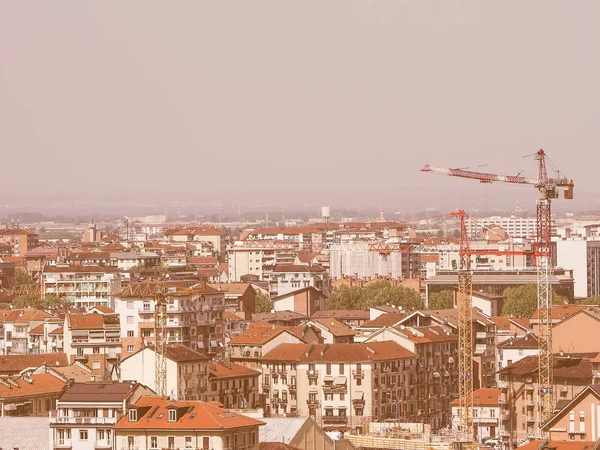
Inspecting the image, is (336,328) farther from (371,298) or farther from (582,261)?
(582,261)

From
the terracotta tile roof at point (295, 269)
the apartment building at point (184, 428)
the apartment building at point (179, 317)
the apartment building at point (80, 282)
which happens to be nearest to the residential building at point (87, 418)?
the apartment building at point (184, 428)

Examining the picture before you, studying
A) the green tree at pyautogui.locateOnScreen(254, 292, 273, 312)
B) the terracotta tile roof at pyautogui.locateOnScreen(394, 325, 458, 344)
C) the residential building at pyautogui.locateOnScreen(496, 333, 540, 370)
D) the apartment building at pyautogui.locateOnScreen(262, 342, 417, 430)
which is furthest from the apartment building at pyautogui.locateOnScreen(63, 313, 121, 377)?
the green tree at pyautogui.locateOnScreen(254, 292, 273, 312)

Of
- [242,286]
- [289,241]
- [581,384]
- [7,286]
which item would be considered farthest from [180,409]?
[289,241]

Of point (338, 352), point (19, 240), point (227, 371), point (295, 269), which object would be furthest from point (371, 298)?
point (19, 240)

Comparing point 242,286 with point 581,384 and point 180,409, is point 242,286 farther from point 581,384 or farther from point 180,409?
point 180,409

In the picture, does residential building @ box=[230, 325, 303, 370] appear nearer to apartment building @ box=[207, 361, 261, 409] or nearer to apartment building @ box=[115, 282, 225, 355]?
apartment building @ box=[115, 282, 225, 355]

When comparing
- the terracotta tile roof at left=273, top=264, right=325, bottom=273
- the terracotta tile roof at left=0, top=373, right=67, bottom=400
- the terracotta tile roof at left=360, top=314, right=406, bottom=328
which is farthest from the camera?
the terracotta tile roof at left=273, top=264, right=325, bottom=273
